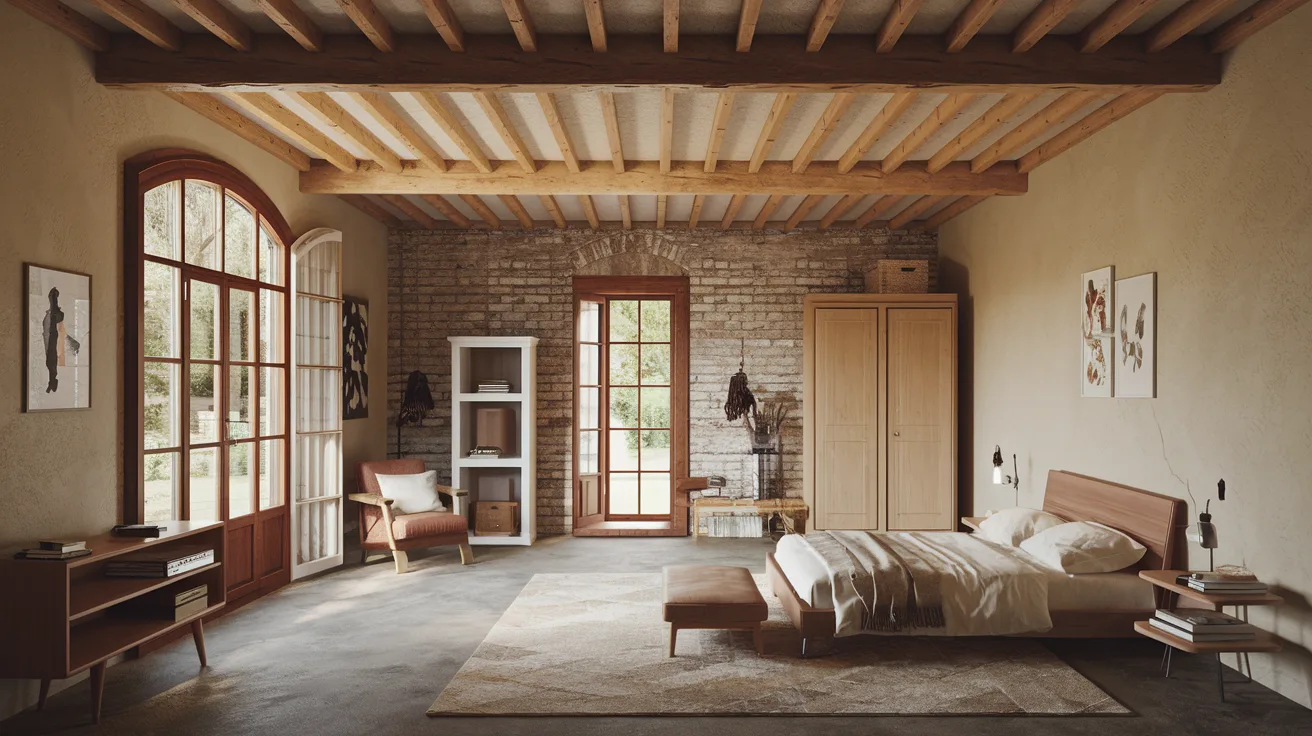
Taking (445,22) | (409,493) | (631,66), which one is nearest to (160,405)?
(409,493)

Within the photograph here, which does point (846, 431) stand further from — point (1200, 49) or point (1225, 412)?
point (1200, 49)

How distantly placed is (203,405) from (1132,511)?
5.60m

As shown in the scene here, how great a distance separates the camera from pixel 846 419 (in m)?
7.79

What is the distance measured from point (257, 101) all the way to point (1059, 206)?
211 inches

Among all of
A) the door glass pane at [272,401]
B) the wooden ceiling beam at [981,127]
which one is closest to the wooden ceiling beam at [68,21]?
the door glass pane at [272,401]

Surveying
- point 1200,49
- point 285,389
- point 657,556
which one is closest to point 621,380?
point 657,556

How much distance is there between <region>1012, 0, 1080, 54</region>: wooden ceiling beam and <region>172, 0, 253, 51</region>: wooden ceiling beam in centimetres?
374

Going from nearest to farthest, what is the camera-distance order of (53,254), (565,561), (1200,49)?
(53,254), (1200,49), (565,561)

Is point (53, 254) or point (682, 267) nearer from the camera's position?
point (53, 254)

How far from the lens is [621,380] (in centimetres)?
866

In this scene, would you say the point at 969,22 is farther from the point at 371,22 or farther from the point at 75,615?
the point at 75,615

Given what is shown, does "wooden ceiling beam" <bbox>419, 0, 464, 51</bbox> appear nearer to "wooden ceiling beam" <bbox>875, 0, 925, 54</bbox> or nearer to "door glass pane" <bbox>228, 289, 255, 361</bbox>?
"wooden ceiling beam" <bbox>875, 0, 925, 54</bbox>

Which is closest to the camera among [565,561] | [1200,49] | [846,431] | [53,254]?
[53,254]

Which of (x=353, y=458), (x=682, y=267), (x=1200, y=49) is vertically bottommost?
(x=353, y=458)
